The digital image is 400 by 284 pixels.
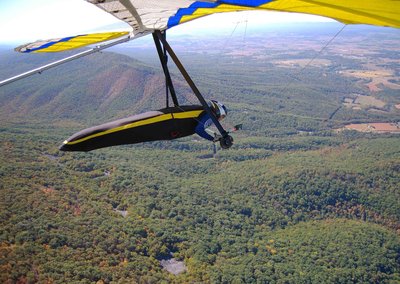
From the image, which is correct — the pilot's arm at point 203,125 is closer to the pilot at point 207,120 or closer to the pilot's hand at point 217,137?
the pilot at point 207,120

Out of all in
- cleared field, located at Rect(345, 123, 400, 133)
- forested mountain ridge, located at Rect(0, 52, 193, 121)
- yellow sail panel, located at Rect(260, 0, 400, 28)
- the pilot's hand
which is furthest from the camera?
forested mountain ridge, located at Rect(0, 52, 193, 121)

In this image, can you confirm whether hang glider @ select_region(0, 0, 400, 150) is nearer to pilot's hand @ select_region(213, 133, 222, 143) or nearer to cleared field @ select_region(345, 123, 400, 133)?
pilot's hand @ select_region(213, 133, 222, 143)

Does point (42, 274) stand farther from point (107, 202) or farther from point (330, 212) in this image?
point (330, 212)

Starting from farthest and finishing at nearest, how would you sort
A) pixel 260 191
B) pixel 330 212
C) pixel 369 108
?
pixel 369 108 < pixel 260 191 < pixel 330 212

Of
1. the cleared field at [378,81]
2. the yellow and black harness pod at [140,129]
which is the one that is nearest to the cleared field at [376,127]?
the cleared field at [378,81]

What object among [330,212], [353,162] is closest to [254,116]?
[353,162]

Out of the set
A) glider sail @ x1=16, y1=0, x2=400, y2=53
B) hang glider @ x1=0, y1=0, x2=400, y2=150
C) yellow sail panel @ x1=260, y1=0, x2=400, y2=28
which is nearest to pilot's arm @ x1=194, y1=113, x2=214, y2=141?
hang glider @ x1=0, y1=0, x2=400, y2=150

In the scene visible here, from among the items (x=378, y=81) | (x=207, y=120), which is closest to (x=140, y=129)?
(x=207, y=120)
